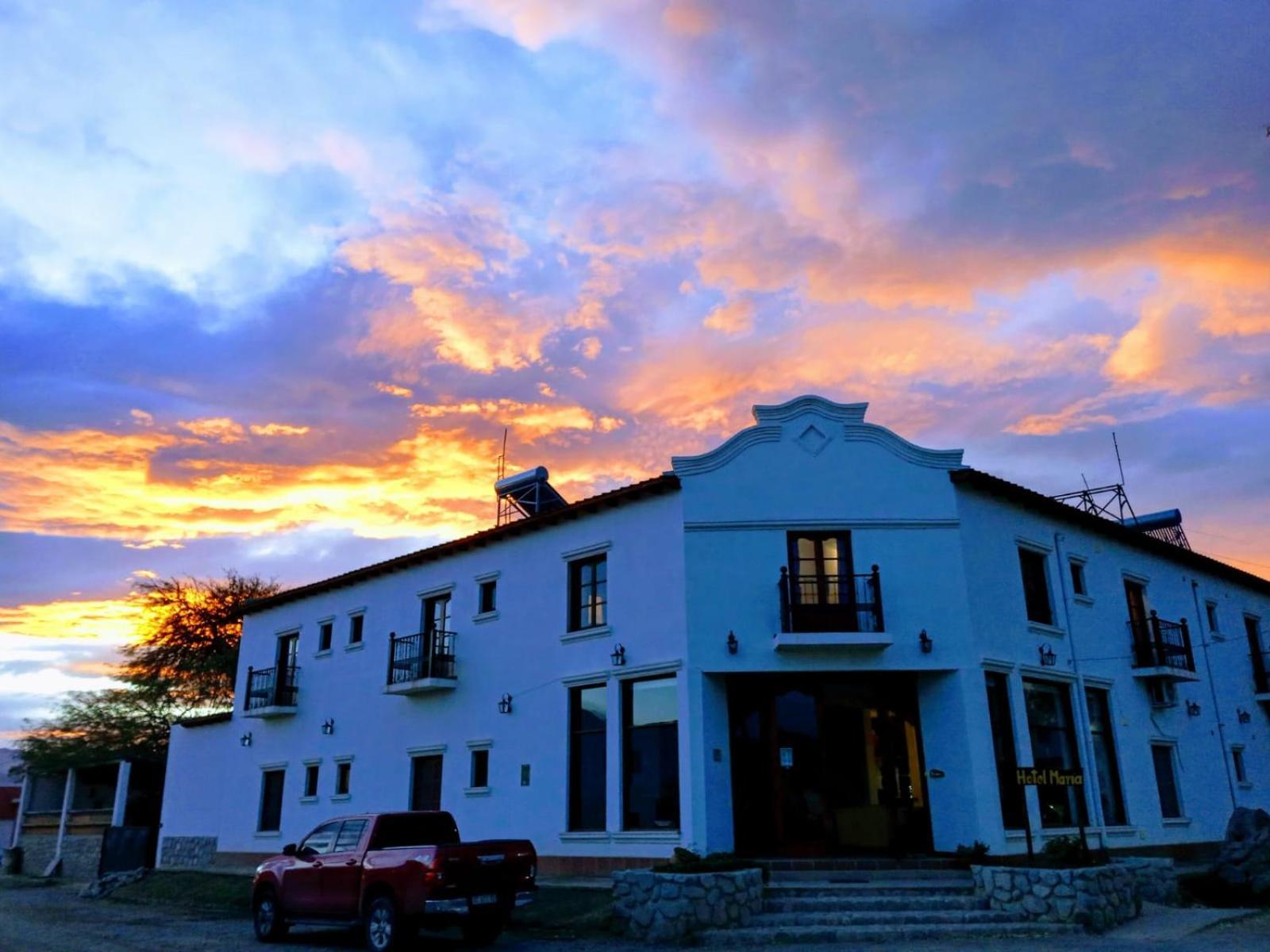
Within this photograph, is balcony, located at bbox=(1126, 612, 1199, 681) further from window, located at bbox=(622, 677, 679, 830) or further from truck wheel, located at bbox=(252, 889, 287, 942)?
truck wheel, located at bbox=(252, 889, 287, 942)

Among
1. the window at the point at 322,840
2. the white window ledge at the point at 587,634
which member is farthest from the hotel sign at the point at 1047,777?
the window at the point at 322,840

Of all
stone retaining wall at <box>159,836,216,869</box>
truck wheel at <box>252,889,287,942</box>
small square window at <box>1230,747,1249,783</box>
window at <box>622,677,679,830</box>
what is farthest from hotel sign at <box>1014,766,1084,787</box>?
stone retaining wall at <box>159,836,216,869</box>

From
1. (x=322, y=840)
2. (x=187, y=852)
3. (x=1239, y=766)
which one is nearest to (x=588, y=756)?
(x=322, y=840)

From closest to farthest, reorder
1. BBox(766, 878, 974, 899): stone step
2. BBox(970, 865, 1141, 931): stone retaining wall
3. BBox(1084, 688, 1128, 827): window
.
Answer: BBox(970, 865, 1141, 931): stone retaining wall
BBox(766, 878, 974, 899): stone step
BBox(1084, 688, 1128, 827): window

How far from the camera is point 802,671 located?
56.5 ft

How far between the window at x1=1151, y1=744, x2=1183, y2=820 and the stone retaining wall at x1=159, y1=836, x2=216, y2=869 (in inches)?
944

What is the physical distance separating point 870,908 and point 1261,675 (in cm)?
1788

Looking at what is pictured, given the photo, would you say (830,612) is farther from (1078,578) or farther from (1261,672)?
(1261,672)

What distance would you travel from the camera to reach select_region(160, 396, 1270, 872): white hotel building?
17.1 meters

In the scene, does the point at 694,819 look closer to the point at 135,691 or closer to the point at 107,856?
the point at 107,856

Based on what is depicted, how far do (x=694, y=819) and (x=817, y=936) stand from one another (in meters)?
3.99

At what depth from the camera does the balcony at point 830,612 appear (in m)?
16.6

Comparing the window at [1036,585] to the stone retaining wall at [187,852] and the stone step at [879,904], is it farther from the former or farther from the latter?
the stone retaining wall at [187,852]

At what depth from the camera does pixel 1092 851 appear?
59.5 ft
